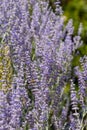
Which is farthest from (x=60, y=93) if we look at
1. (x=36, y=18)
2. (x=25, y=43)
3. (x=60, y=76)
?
(x=36, y=18)

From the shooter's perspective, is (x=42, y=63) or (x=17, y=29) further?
(x=17, y=29)

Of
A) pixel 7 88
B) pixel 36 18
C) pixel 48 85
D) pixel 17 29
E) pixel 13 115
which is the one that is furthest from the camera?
pixel 36 18

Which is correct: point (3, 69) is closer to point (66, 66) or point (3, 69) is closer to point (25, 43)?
point (25, 43)

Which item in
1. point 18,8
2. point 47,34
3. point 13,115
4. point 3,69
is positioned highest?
point 18,8

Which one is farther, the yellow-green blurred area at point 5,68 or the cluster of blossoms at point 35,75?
the yellow-green blurred area at point 5,68

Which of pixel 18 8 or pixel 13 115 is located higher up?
pixel 18 8

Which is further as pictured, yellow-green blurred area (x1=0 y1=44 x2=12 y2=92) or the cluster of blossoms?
yellow-green blurred area (x1=0 y1=44 x2=12 y2=92)
